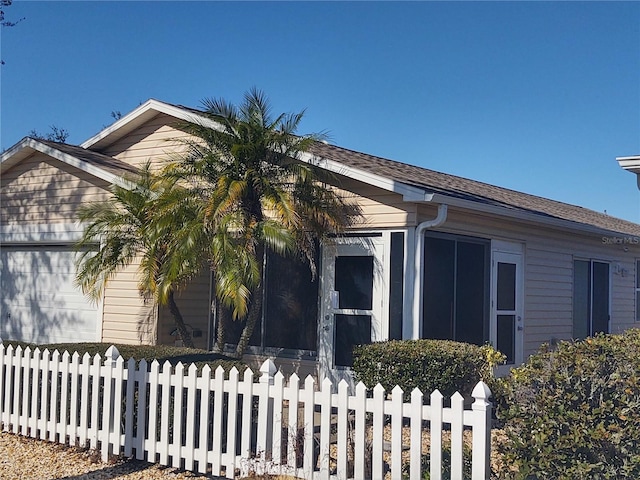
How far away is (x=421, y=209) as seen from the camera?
388 inches

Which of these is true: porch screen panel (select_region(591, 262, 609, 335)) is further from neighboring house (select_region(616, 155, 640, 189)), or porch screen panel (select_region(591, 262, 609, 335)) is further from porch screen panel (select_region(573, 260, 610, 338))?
neighboring house (select_region(616, 155, 640, 189))

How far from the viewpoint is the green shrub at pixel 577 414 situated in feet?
15.5

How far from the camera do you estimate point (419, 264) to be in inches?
383

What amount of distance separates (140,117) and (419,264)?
5874mm

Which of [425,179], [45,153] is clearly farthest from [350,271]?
[45,153]

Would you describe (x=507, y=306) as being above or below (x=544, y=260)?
below

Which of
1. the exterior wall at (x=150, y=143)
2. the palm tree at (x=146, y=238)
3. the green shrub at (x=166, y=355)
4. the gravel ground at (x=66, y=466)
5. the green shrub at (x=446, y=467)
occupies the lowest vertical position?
the gravel ground at (x=66, y=466)

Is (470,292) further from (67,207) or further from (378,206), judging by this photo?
(67,207)

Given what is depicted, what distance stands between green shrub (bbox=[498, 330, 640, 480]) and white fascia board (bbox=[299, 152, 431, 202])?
4.22m

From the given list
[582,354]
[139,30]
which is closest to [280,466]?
[582,354]

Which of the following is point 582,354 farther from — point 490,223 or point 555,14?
point 555,14

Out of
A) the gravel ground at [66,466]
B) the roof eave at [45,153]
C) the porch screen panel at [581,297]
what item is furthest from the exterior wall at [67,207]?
the porch screen panel at [581,297]

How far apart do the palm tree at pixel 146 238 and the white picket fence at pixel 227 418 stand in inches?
81.8

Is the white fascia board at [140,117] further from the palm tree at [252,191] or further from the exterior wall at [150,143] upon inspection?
the palm tree at [252,191]
